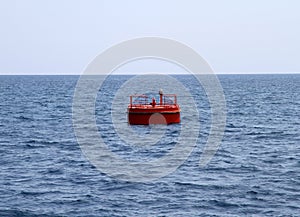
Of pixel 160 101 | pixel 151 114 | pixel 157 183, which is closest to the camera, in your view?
pixel 157 183

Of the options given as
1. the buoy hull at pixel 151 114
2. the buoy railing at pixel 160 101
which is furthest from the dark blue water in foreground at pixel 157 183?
the buoy railing at pixel 160 101

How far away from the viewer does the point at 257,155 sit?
103ft

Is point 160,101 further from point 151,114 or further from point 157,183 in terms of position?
point 157,183

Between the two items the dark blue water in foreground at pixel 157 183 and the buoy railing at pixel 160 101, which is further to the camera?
the buoy railing at pixel 160 101

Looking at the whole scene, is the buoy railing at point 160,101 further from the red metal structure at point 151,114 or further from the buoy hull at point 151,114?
the buoy hull at point 151,114

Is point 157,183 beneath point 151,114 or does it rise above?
beneath

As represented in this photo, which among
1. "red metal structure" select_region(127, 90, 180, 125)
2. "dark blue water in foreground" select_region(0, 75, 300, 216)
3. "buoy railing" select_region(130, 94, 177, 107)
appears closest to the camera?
"dark blue water in foreground" select_region(0, 75, 300, 216)

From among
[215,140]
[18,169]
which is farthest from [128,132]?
[18,169]

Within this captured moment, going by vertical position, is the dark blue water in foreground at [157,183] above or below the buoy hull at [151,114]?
below

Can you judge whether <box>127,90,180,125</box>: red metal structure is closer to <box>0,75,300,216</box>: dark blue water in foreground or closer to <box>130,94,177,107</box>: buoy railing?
<box>130,94,177,107</box>: buoy railing

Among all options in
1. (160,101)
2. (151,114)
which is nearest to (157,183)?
(151,114)

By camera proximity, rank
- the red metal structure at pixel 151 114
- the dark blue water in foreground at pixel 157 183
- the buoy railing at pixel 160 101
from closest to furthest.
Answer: the dark blue water in foreground at pixel 157 183, the red metal structure at pixel 151 114, the buoy railing at pixel 160 101

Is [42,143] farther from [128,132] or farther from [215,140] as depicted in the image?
[215,140]

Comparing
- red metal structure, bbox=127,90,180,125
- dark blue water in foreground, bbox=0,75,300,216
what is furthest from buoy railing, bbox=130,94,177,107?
dark blue water in foreground, bbox=0,75,300,216
